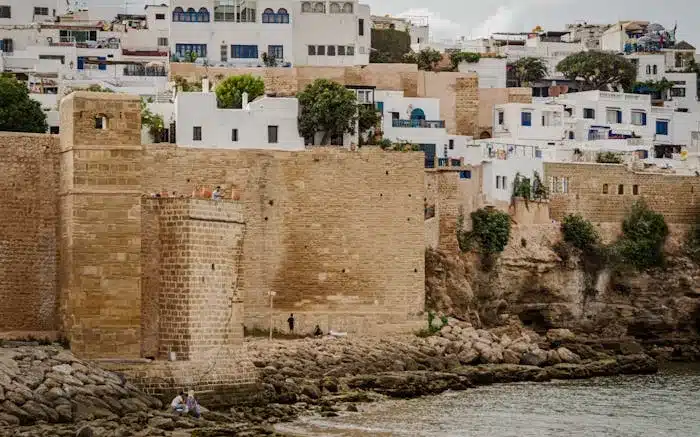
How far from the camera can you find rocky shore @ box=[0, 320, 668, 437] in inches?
1377

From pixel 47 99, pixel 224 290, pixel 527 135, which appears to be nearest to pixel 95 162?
pixel 224 290

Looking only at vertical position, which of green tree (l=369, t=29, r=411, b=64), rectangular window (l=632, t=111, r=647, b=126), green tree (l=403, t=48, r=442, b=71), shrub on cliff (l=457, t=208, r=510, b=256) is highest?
green tree (l=369, t=29, r=411, b=64)

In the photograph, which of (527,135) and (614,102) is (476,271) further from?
(614,102)

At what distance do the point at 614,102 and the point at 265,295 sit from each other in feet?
69.4

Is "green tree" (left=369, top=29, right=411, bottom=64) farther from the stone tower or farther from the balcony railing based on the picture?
the stone tower

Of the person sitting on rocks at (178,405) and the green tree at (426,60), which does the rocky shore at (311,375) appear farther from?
the green tree at (426,60)

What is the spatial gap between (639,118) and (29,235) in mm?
28891

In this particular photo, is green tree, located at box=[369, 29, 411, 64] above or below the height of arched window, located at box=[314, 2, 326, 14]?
below

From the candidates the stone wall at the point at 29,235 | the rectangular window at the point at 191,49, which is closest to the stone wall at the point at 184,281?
the stone wall at the point at 29,235

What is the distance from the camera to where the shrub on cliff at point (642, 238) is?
55.7m

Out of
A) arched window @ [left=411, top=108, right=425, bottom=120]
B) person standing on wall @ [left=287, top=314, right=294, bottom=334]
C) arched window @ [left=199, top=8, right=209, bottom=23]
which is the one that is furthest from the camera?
arched window @ [left=199, top=8, right=209, bottom=23]

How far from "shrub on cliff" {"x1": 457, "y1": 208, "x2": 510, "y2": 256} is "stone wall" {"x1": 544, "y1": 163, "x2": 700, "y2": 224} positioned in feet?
10.4

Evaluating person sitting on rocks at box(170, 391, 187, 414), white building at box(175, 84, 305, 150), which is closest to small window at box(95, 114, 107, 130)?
person sitting on rocks at box(170, 391, 187, 414)

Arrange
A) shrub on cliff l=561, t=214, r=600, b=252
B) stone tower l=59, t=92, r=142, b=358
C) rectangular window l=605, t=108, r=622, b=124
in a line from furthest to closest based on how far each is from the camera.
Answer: rectangular window l=605, t=108, r=622, b=124 < shrub on cliff l=561, t=214, r=600, b=252 < stone tower l=59, t=92, r=142, b=358
